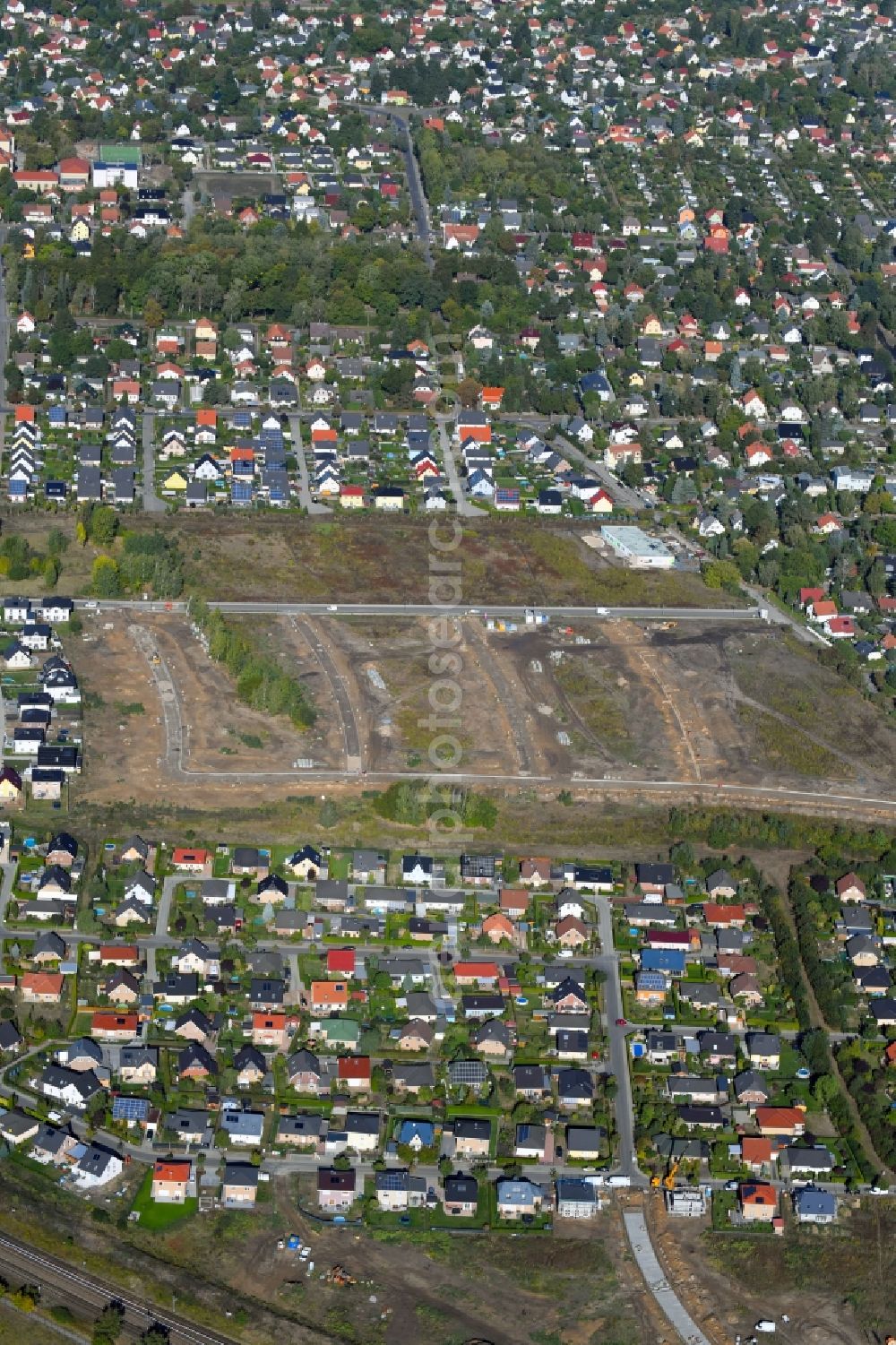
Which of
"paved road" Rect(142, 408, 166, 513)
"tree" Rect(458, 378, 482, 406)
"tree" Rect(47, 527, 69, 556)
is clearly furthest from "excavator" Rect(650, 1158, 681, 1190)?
"tree" Rect(458, 378, 482, 406)

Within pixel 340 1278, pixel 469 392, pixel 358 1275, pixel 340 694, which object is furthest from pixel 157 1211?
pixel 469 392

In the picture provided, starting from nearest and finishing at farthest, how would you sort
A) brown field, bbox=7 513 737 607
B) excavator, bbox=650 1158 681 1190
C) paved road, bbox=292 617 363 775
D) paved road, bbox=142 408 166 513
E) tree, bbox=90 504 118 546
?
excavator, bbox=650 1158 681 1190 < paved road, bbox=292 617 363 775 < brown field, bbox=7 513 737 607 < tree, bbox=90 504 118 546 < paved road, bbox=142 408 166 513

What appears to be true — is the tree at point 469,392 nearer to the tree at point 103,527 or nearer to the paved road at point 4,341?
the paved road at point 4,341

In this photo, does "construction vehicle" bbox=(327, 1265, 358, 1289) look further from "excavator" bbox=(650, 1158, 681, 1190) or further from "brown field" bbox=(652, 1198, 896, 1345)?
"excavator" bbox=(650, 1158, 681, 1190)

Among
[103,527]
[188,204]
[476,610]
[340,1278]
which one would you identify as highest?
[340,1278]

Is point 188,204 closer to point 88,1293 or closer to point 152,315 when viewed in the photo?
point 152,315
